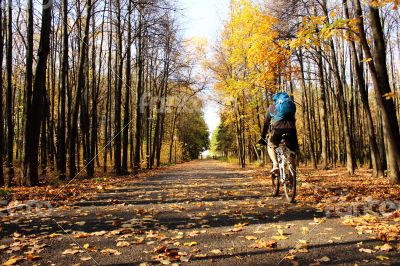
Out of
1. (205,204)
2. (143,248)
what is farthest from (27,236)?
(205,204)

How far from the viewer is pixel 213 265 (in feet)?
11.8

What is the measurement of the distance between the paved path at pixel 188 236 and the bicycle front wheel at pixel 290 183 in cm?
22

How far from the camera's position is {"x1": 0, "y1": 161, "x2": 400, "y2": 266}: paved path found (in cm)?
382

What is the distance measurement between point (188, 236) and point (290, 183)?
3.48 m

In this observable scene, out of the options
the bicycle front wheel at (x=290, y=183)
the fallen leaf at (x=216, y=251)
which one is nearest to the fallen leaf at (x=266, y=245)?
the fallen leaf at (x=216, y=251)

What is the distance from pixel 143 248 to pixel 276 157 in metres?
4.44

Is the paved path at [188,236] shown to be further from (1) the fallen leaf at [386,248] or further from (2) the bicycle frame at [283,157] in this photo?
(2) the bicycle frame at [283,157]

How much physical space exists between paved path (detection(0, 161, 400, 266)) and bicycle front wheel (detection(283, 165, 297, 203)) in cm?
22

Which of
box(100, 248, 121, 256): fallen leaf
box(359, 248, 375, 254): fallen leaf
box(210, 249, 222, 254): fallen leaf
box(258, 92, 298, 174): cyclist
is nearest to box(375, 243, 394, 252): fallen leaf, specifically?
box(359, 248, 375, 254): fallen leaf

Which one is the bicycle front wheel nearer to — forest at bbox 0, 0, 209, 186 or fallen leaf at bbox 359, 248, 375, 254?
fallen leaf at bbox 359, 248, 375, 254

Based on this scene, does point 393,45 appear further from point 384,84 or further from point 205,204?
point 205,204

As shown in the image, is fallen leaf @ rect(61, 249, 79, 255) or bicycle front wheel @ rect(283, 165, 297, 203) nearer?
fallen leaf @ rect(61, 249, 79, 255)

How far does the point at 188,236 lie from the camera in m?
4.84

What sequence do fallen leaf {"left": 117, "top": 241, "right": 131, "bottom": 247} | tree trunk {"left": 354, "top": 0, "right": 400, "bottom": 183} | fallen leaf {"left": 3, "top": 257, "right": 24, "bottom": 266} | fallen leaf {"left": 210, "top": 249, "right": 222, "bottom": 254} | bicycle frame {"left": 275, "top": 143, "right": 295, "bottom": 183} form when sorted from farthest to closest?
tree trunk {"left": 354, "top": 0, "right": 400, "bottom": 183} < bicycle frame {"left": 275, "top": 143, "right": 295, "bottom": 183} < fallen leaf {"left": 117, "top": 241, "right": 131, "bottom": 247} < fallen leaf {"left": 210, "top": 249, "right": 222, "bottom": 254} < fallen leaf {"left": 3, "top": 257, "right": 24, "bottom": 266}
